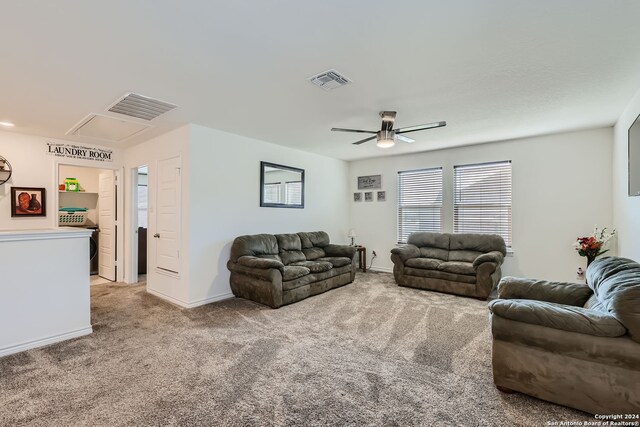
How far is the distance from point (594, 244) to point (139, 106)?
585 centimetres

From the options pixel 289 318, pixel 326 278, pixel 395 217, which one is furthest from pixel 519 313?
pixel 395 217

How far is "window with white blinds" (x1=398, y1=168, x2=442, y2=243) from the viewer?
5.95m

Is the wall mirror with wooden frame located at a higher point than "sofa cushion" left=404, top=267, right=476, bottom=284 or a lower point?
higher

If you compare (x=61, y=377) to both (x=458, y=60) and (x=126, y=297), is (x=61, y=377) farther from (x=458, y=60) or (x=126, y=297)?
(x=458, y=60)

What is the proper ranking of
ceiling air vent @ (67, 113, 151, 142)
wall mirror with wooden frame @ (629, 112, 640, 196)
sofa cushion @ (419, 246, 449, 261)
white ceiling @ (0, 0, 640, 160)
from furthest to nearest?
sofa cushion @ (419, 246, 449, 261) → ceiling air vent @ (67, 113, 151, 142) → wall mirror with wooden frame @ (629, 112, 640, 196) → white ceiling @ (0, 0, 640, 160)

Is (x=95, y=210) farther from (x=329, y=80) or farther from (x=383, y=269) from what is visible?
(x=383, y=269)

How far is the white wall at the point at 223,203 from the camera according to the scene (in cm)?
421

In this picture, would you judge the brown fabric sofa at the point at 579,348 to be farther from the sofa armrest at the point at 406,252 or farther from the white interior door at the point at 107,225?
the white interior door at the point at 107,225

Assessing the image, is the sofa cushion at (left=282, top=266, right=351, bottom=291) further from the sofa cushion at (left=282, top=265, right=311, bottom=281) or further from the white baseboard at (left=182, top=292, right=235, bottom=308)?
the white baseboard at (left=182, top=292, right=235, bottom=308)

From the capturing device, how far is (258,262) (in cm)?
402

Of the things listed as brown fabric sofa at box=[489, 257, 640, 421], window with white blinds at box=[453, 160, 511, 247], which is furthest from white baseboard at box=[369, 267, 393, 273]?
brown fabric sofa at box=[489, 257, 640, 421]

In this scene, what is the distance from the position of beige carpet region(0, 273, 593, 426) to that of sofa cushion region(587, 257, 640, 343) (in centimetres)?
67

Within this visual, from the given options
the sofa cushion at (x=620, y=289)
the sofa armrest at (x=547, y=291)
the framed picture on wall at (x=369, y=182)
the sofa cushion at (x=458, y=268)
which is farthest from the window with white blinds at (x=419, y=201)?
the sofa cushion at (x=620, y=289)

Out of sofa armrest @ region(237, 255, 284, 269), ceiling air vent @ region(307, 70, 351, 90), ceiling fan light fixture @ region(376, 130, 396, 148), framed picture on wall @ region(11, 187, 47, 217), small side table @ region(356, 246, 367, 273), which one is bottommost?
small side table @ region(356, 246, 367, 273)
